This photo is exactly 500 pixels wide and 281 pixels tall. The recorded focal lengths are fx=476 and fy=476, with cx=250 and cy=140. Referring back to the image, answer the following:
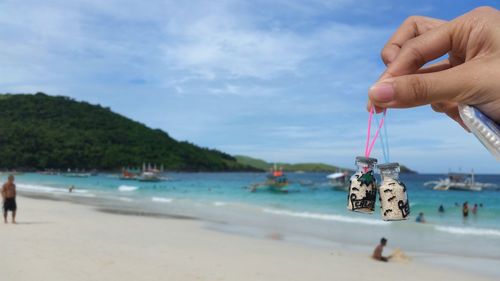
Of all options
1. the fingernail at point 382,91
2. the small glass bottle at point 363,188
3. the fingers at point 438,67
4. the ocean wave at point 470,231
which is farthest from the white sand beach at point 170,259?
the ocean wave at point 470,231

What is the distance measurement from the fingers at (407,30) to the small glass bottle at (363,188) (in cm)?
61

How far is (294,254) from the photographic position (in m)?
13.9

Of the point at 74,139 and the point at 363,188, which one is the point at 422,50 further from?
the point at 74,139

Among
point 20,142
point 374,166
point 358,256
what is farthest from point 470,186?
point 20,142

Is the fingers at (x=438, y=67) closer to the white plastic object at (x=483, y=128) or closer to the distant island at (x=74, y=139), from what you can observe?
the white plastic object at (x=483, y=128)

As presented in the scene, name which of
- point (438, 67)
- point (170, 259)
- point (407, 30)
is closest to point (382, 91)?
point (407, 30)

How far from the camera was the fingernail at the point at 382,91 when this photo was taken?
200cm

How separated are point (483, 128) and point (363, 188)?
83cm

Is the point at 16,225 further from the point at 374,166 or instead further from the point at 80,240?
the point at 374,166

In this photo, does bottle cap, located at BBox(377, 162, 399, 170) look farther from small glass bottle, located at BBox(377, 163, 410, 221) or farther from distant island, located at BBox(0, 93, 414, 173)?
distant island, located at BBox(0, 93, 414, 173)

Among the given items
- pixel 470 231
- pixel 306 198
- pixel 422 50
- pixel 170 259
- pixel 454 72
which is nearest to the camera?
pixel 454 72

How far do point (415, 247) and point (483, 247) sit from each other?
2878 mm

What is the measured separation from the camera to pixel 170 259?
473 inches

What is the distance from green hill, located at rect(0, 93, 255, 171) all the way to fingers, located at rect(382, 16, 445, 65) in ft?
443
